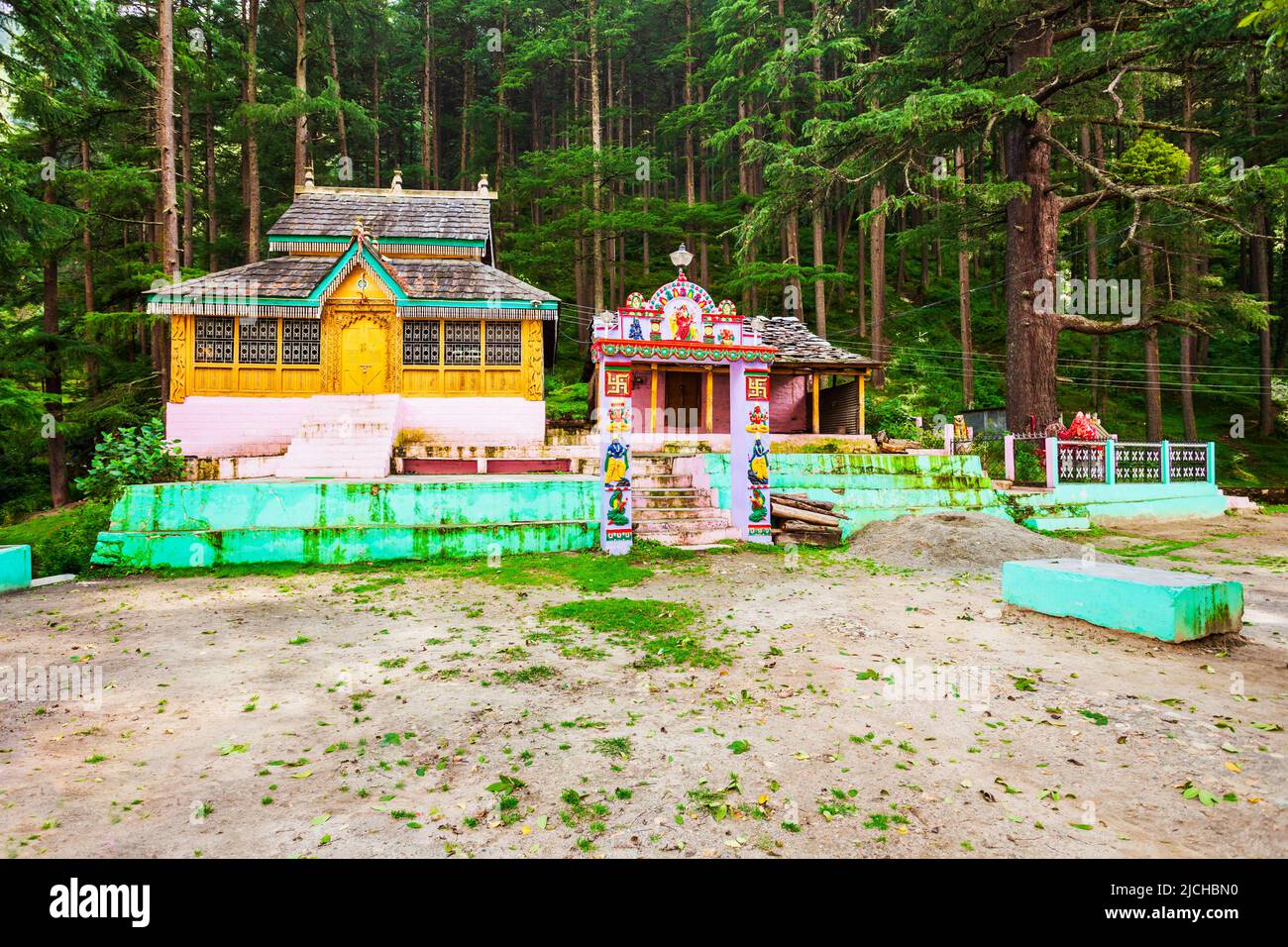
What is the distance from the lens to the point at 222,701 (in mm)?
4801

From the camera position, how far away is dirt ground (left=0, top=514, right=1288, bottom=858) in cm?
303

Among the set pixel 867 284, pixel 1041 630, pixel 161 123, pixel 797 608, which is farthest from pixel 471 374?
pixel 867 284

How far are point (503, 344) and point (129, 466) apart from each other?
9.35 m

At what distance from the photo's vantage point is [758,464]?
39.9 feet

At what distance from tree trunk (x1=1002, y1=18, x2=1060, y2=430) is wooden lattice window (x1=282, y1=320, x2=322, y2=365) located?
1984 cm

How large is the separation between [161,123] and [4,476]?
15281 millimetres

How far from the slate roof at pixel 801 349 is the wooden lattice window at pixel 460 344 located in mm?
8537

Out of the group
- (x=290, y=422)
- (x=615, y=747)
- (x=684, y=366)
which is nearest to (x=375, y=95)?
(x=290, y=422)

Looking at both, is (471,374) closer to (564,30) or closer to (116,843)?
(116,843)

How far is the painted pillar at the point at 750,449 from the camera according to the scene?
1216 centimetres

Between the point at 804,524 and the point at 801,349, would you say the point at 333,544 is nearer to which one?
the point at 804,524

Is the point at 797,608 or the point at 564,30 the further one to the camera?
the point at 564,30

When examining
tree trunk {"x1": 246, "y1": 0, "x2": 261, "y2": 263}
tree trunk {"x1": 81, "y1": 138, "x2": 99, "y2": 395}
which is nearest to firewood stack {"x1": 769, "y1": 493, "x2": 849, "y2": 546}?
tree trunk {"x1": 246, "y1": 0, "x2": 261, "y2": 263}

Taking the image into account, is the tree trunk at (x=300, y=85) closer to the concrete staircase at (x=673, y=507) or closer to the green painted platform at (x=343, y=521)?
the green painted platform at (x=343, y=521)
